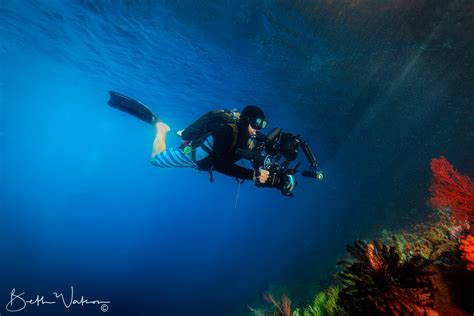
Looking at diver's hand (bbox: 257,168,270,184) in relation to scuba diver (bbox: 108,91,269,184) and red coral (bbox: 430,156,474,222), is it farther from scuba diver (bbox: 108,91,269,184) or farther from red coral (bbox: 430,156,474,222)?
red coral (bbox: 430,156,474,222)

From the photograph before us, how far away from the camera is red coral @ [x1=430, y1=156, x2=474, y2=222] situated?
429cm

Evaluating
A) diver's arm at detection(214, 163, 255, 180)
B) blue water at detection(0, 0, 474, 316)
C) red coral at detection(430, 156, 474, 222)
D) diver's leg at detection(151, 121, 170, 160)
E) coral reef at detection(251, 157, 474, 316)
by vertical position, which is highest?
blue water at detection(0, 0, 474, 316)

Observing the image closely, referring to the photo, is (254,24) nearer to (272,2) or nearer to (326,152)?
(272,2)

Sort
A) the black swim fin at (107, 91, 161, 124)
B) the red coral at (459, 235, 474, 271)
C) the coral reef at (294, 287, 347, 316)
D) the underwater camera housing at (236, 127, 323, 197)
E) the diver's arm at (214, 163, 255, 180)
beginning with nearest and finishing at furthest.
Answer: the red coral at (459, 235, 474, 271) < the coral reef at (294, 287, 347, 316) < the underwater camera housing at (236, 127, 323, 197) < the diver's arm at (214, 163, 255, 180) < the black swim fin at (107, 91, 161, 124)

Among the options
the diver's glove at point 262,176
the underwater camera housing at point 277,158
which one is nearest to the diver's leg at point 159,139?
the underwater camera housing at point 277,158

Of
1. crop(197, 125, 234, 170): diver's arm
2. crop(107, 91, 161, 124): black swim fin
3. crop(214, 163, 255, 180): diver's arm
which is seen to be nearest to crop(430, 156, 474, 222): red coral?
crop(214, 163, 255, 180): diver's arm

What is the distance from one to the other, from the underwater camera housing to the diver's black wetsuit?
0.36 metres

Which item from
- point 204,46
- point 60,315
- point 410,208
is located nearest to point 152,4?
point 204,46

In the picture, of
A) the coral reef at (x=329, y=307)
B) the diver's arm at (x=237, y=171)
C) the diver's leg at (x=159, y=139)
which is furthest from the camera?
the diver's leg at (x=159, y=139)

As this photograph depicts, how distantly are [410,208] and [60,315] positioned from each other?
2567 cm

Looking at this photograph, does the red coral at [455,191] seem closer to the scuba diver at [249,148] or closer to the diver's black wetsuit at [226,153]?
the scuba diver at [249,148]

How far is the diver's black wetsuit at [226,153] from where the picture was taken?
4.73 metres

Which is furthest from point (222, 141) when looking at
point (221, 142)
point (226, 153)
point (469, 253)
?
point (469, 253)

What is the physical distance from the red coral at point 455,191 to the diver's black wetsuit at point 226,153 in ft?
11.5
